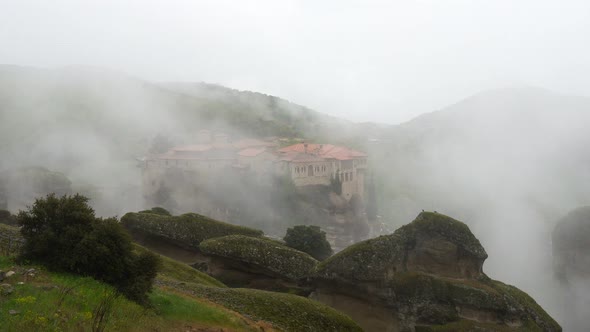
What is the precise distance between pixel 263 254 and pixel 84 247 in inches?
462

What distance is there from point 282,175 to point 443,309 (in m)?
48.3

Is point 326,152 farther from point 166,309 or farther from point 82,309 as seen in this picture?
point 82,309

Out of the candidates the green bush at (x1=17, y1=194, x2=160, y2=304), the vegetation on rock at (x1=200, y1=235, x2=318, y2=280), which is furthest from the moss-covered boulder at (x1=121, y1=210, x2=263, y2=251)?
the green bush at (x1=17, y1=194, x2=160, y2=304)

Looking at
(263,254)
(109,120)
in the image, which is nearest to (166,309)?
(263,254)

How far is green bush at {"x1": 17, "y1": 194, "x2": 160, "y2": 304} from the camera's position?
11477 mm

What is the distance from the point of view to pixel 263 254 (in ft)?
72.6

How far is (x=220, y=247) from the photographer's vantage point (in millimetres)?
22594

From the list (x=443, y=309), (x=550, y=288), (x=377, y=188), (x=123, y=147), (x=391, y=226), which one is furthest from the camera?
(x=123, y=147)

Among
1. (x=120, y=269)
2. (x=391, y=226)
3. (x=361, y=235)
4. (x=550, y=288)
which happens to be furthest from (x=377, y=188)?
(x=120, y=269)

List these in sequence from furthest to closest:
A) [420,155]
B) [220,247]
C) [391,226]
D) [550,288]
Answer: [420,155], [391,226], [550,288], [220,247]

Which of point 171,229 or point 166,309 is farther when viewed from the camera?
point 171,229

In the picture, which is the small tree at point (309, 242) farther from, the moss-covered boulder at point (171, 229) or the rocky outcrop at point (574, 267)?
the rocky outcrop at point (574, 267)

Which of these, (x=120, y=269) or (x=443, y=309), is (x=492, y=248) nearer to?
(x=443, y=309)

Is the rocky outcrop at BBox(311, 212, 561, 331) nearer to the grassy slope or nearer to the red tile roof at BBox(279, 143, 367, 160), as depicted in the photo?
the grassy slope
